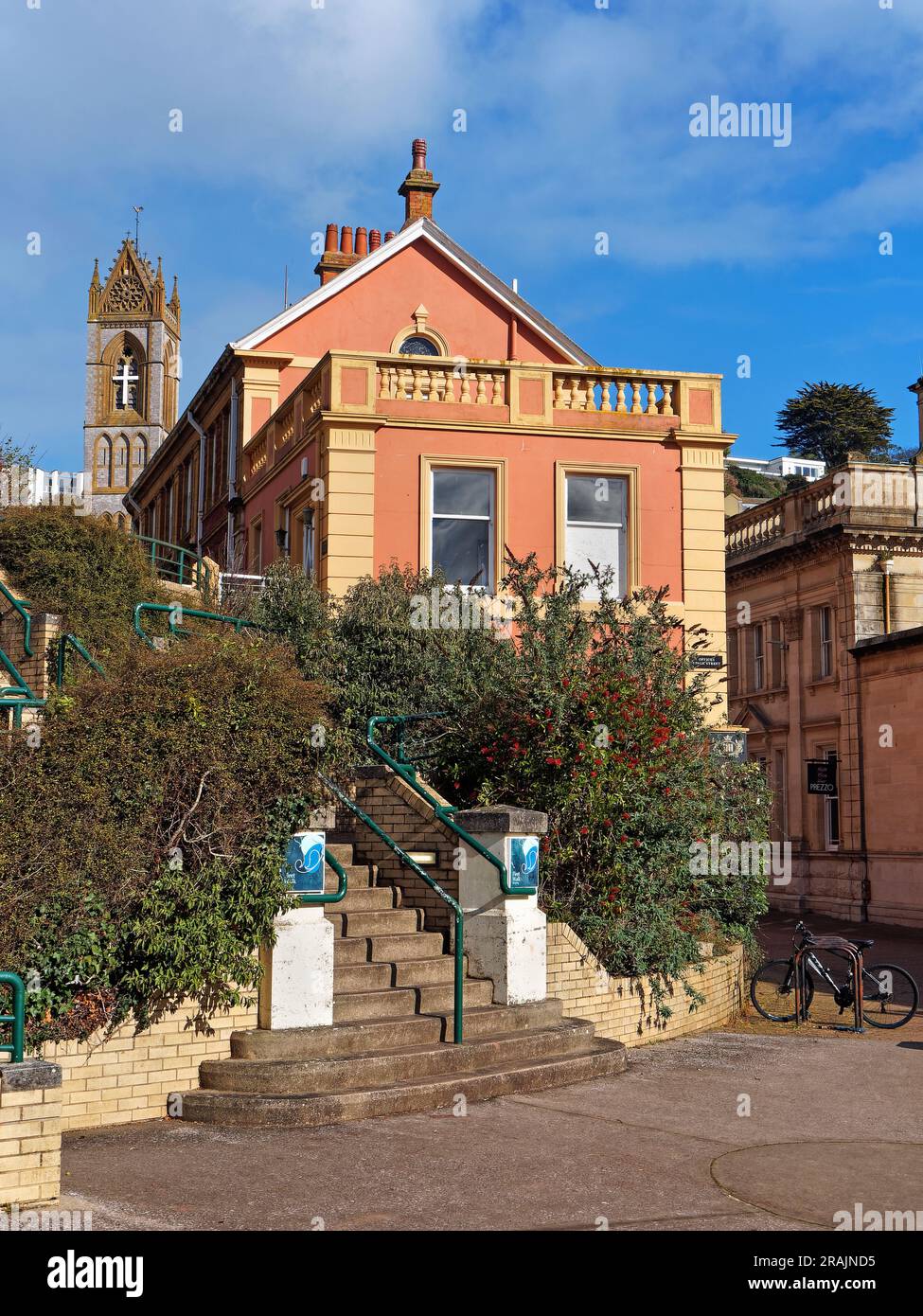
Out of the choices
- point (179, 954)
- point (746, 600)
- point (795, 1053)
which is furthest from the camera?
point (746, 600)

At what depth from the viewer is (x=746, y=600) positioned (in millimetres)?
37750

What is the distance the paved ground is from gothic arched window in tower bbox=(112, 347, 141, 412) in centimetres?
9665

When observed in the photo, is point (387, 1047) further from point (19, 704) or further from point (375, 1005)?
point (19, 704)

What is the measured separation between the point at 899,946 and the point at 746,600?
15.1 meters

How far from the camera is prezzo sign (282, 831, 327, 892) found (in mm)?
8609

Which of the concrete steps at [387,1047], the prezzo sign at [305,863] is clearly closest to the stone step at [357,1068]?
the concrete steps at [387,1047]

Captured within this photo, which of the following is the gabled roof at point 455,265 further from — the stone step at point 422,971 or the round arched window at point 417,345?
the stone step at point 422,971

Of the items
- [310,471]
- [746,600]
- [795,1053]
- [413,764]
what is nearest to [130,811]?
[413,764]

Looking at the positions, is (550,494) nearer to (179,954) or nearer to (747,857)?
(747,857)

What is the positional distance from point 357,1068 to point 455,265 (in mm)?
20579

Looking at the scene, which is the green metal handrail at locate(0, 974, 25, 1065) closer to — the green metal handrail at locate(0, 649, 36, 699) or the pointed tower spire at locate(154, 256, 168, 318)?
the green metal handrail at locate(0, 649, 36, 699)

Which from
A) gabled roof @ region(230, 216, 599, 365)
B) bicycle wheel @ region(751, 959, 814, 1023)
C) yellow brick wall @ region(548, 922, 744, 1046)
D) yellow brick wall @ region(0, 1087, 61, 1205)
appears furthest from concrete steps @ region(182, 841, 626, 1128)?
gabled roof @ region(230, 216, 599, 365)

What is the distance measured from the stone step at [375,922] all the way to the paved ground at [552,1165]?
6.14 feet
